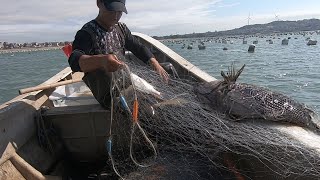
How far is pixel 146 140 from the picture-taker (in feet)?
12.9

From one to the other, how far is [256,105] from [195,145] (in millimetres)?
736

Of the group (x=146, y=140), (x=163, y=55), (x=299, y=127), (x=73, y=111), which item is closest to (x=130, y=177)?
(x=146, y=140)

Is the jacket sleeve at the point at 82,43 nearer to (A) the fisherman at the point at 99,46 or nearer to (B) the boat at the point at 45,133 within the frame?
(A) the fisherman at the point at 99,46

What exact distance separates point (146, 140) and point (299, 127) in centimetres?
152

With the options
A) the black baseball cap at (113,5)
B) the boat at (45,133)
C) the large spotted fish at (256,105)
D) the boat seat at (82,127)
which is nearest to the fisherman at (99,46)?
the black baseball cap at (113,5)

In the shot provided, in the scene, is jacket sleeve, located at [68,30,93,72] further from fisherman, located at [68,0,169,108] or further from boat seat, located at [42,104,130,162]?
boat seat, located at [42,104,130,162]

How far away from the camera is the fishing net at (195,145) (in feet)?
10.8

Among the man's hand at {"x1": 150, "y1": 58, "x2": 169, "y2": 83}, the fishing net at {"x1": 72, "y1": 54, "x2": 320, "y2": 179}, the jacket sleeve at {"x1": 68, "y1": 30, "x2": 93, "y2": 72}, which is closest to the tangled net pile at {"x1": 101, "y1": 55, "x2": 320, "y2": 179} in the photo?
the fishing net at {"x1": 72, "y1": 54, "x2": 320, "y2": 179}

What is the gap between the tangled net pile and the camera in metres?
3.27

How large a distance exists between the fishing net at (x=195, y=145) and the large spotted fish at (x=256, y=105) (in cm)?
10

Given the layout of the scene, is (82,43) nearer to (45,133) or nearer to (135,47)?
(135,47)

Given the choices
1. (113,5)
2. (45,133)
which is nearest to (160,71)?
(113,5)

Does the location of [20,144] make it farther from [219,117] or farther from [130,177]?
[219,117]

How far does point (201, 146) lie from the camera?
370 cm
